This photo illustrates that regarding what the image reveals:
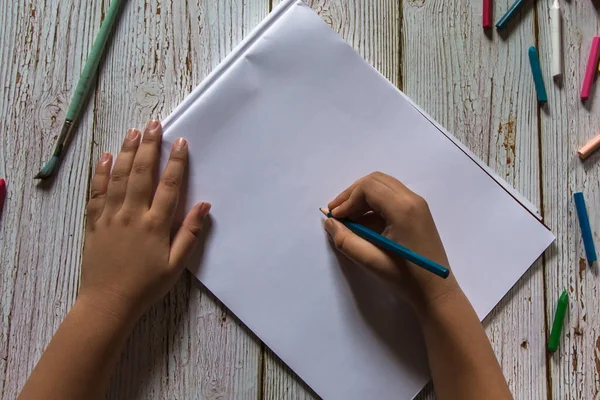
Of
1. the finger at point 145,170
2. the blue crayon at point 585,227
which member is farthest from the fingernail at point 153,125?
the blue crayon at point 585,227

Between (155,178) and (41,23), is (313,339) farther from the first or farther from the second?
(41,23)

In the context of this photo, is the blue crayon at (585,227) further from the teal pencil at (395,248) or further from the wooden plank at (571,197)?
the teal pencil at (395,248)

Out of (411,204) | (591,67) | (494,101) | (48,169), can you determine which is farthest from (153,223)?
(591,67)

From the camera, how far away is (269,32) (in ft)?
1.51

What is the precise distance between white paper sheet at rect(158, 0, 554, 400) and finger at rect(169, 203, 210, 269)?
0.04 feet

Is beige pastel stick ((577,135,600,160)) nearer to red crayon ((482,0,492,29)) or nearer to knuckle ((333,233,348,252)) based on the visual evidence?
red crayon ((482,0,492,29))

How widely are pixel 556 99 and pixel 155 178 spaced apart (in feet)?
1.34

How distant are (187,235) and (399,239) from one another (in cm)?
19

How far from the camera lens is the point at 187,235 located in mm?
441

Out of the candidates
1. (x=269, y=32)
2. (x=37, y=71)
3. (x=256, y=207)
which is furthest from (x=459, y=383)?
(x=37, y=71)

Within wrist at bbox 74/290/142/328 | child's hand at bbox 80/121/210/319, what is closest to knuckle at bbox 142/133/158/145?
child's hand at bbox 80/121/210/319

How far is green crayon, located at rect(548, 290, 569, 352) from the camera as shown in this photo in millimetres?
477

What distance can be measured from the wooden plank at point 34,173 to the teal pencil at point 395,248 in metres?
0.25

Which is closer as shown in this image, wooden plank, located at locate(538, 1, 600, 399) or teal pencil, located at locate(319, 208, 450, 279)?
teal pencil, located at locate(319, 208, 450, 279)
